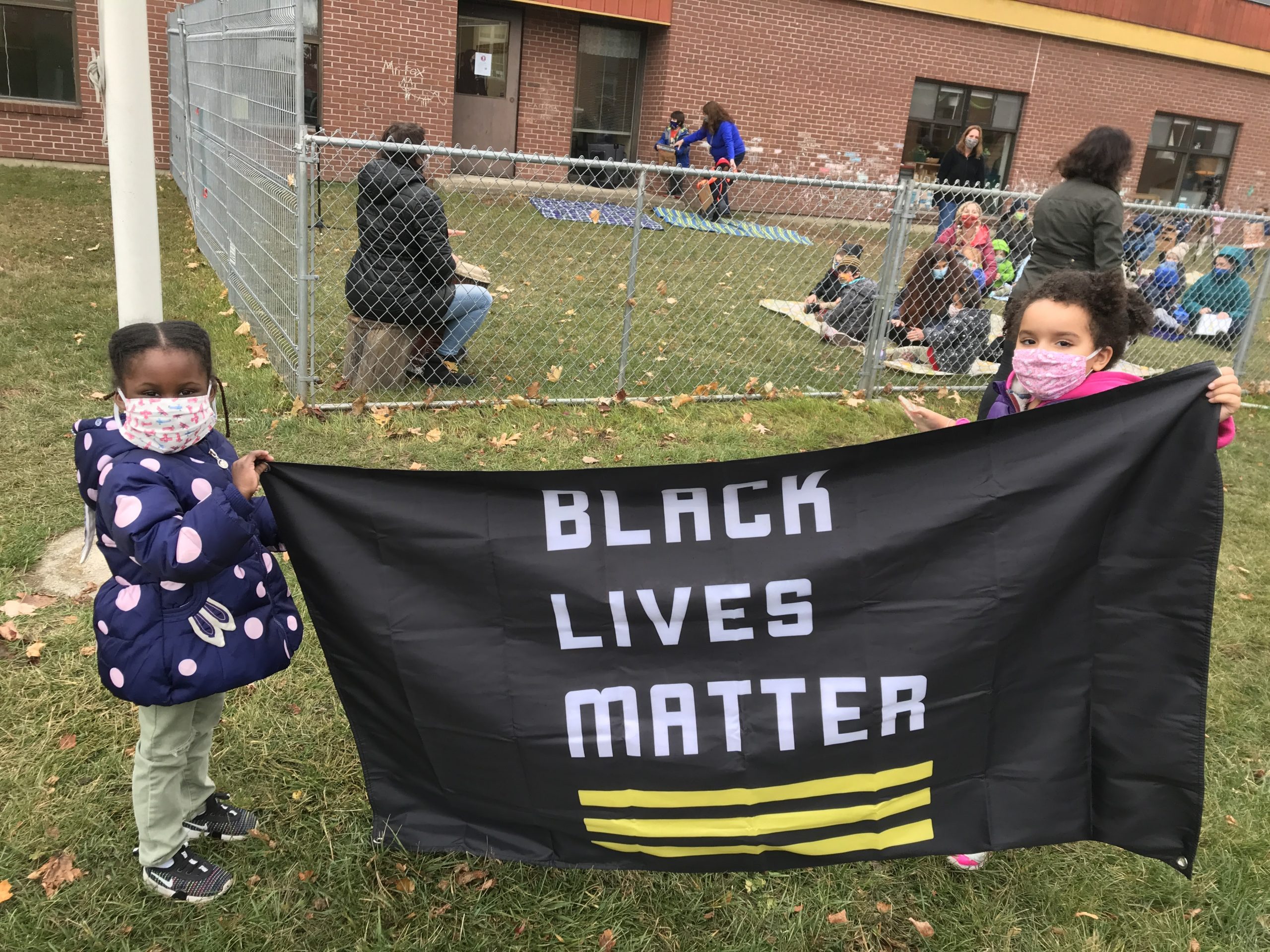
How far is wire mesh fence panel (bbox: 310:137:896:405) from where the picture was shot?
6082mm

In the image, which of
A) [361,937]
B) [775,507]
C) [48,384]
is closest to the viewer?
[775,507]

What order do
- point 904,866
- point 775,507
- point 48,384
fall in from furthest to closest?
1. point 48,384
2. point 904,866
3. point 775,507

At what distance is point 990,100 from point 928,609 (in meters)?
20.5

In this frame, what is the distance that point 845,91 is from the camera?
1819cm

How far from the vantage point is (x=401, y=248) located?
19.7ft

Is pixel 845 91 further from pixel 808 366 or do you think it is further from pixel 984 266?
pixel 808 366

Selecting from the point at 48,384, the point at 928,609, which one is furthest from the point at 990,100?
the point at 928,609

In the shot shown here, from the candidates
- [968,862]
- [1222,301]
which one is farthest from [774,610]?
[1222,301]

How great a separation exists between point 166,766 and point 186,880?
342 mm

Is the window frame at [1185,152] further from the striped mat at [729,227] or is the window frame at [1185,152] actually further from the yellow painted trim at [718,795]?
the yellow painted trim at [718,795]

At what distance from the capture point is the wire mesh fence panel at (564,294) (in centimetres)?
608

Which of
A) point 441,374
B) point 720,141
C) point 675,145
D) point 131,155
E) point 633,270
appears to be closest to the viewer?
point 131,155

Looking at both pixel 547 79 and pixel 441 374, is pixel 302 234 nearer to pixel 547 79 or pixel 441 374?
pixel 441 374

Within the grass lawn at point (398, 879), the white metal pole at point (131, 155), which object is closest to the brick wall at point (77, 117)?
the white metal pole at point (131, 155)
